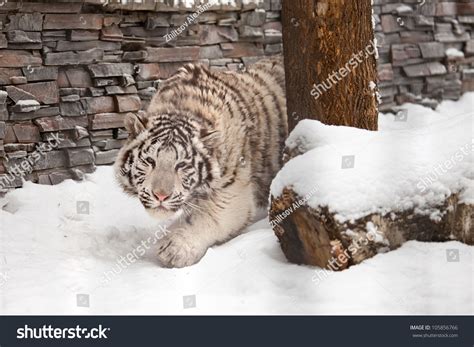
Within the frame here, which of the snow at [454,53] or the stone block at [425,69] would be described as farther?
the snow at [454,53]

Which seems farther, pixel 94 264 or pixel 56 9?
pixel 56 9

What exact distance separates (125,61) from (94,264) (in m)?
2.31

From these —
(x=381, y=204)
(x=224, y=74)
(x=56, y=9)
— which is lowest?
(x=381, y=204)

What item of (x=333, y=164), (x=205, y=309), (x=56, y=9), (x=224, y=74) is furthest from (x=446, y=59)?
(x=205, y=309)

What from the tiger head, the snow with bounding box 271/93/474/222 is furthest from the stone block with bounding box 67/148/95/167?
the snow with bounding box 271/93/474/222

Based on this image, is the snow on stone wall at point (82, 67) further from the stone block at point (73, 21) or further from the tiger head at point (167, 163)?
the tiger head at point (167, 163)

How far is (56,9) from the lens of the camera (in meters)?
5.42

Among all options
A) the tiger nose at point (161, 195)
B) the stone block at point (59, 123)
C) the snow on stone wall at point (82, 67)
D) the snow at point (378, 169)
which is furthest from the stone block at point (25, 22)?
the snow at point (378, 169)

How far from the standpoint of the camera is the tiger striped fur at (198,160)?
417 cm

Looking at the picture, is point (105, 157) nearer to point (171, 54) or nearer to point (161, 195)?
point (171, 54)

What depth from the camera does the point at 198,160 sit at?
4.36 metres

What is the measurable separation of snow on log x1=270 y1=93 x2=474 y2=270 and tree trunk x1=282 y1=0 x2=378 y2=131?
1.16 feet

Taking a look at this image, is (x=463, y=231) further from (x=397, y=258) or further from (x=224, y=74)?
(x=224, y=74)
